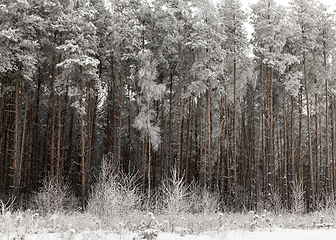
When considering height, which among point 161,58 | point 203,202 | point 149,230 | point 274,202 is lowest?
point 274,202

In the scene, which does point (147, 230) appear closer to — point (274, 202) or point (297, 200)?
point (297, 200)

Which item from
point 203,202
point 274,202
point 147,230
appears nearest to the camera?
point 147,230

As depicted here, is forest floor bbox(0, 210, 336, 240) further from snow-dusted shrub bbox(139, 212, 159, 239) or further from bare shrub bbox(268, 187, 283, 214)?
bare shrub bbox(268, 187, 283, 214)

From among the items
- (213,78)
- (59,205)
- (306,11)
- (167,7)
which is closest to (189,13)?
(167,7)

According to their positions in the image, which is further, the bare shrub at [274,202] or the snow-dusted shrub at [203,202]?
the bare shrub at [274,202]

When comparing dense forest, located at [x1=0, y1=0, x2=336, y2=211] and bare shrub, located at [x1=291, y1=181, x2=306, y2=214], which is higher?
dense forest, located at [x1=0, y1=0, x2=336, y2=211]

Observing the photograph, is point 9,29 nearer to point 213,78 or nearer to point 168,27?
point 168,27

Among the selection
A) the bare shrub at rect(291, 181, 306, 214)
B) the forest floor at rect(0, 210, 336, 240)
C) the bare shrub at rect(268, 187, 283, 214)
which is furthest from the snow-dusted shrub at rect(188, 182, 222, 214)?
the bare shrub at rect(291, 181, 306, 214)

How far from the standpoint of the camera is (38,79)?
2219 centimetres

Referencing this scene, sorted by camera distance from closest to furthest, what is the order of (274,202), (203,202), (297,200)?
(203,202), (297,200), (274,202)

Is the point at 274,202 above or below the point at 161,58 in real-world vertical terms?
below

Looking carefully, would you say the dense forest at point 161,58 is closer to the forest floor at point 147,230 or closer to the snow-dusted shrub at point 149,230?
the forest floor at point 147,230

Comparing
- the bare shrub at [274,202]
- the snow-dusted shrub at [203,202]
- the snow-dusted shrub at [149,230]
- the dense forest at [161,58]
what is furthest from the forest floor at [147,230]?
the dense forest at [161,58]

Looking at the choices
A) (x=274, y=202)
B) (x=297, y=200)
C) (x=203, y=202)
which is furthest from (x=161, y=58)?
(x=297, y=200)
